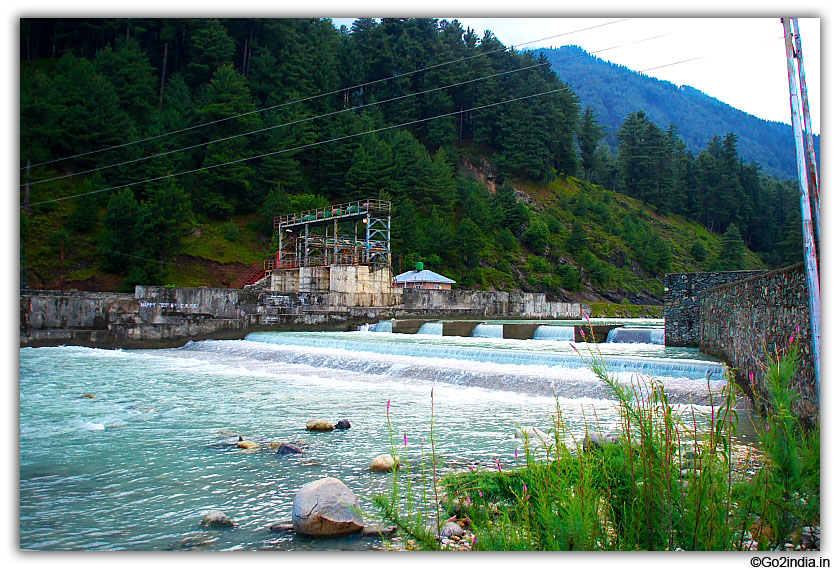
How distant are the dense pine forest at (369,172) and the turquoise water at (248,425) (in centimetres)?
474

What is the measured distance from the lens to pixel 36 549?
3.58 meters

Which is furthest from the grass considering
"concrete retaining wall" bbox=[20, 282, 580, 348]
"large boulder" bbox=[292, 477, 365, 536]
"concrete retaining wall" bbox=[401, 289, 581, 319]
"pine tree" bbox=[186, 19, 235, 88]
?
"concrete retaining wall" bbox=[401, 289, 581, 319]

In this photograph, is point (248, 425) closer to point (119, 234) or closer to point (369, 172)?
point (119, 234)

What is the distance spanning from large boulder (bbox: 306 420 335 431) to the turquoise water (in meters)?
0.19

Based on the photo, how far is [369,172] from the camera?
147 feet

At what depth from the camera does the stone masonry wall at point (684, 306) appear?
1379cm

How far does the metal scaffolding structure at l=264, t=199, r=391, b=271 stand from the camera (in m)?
33.4

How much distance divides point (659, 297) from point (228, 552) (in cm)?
5574

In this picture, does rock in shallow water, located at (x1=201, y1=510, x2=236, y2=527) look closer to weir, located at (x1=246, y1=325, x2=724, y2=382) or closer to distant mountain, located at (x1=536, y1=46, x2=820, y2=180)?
weir, located at (x1=246, y1=325, x2=724, y2=382)

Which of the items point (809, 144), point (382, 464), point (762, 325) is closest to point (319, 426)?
point (382, 464)

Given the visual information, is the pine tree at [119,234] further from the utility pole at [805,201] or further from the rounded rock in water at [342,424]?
the utility pole at [805,201]

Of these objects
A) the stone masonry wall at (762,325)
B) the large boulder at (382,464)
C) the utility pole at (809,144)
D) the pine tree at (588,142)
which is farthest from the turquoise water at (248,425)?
the pine tree at (588,142)

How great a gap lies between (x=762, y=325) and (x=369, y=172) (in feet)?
132

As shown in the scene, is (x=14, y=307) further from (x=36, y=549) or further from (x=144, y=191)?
(x=144, y=191)
